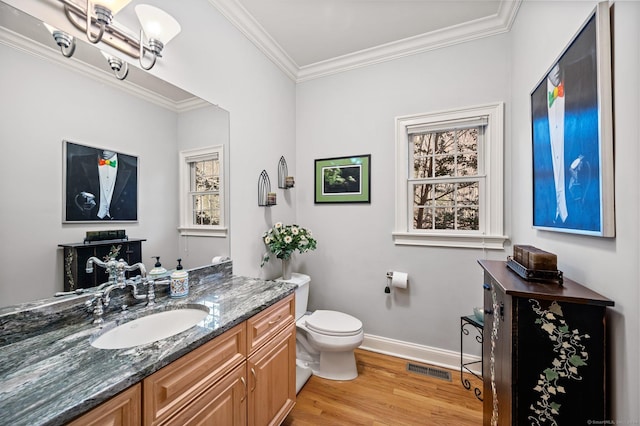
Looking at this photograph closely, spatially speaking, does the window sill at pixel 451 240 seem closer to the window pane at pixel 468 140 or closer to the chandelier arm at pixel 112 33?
the window pane at pixel 468 140

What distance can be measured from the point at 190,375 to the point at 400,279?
1785 mm

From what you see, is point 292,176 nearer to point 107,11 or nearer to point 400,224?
point 400,224

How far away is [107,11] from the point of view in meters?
1.12

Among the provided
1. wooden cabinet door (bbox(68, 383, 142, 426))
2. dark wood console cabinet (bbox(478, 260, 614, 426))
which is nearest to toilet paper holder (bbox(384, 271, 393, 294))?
dark wood console cabinet (bbox(478, 260, 614, 426))

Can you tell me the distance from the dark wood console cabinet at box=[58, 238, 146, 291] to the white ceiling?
1722 mm

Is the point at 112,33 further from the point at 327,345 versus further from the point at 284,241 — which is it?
the point at 327,345

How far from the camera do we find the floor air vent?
206 cm

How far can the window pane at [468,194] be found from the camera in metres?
2.18

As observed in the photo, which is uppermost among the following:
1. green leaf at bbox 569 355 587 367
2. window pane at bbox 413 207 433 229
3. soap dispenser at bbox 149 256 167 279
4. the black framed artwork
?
the black framed artwork

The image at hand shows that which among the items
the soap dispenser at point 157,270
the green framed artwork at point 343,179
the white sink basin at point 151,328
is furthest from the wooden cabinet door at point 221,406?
the green framed artwork at point 343,179

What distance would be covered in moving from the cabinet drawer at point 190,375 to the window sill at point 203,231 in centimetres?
78

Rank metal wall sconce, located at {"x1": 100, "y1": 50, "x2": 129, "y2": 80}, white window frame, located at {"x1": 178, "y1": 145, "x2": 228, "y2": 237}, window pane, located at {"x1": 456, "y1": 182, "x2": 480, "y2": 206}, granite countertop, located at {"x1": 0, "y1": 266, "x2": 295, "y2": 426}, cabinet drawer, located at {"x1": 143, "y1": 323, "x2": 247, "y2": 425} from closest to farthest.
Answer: granite countertop, located at {"x1": 0, "y1": 266, "x2": 295, "y2": 426}
cabinet drawer, located at {"x1": 143, "y1": 323, "x2": 247, "y2": 425}
metal wall sconce, located at {"x1": 100, "y1": 50, "x2": 129, "y2": 80}
white window frame, located at {"x1": 178, "y1": 145, "x2": 228, "y2": 237}
window pane, located at {"x1": 456, "y1": 182, "x2": 480, "y2": 206}

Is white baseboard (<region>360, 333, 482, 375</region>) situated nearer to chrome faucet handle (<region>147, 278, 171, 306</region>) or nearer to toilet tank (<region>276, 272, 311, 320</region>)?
toilet tank (<region>276, 272, 311, 320</region>)

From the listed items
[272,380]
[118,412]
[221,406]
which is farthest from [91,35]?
[272,380]
